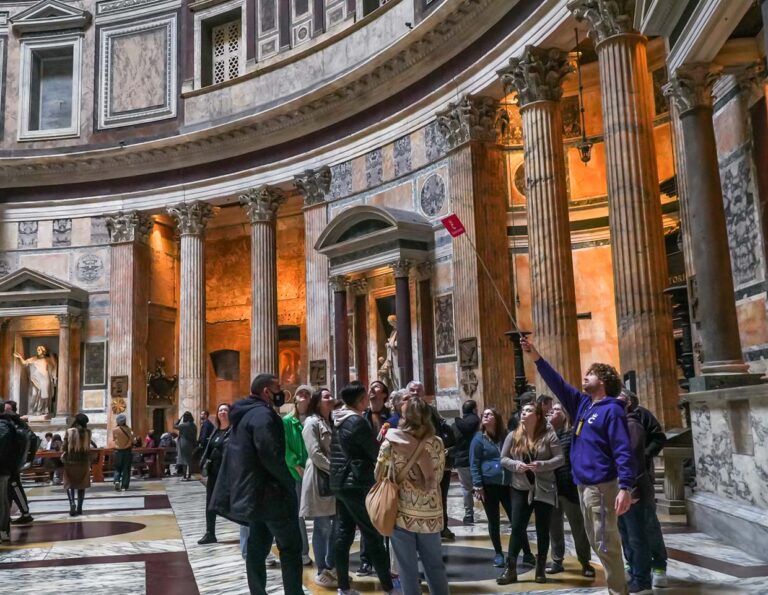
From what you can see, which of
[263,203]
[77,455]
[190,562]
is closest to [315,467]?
[190,562]

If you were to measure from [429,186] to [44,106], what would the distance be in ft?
51.0

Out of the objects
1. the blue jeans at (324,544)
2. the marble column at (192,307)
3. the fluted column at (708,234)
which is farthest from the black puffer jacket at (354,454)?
the marble column at (192,307)

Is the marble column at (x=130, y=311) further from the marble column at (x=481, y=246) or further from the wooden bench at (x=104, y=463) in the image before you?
the marble column at (x=481, y=246)

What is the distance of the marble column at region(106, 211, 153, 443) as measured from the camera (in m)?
24.3

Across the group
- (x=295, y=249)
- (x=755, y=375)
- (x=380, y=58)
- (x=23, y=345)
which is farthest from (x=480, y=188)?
(x=23, y=345)

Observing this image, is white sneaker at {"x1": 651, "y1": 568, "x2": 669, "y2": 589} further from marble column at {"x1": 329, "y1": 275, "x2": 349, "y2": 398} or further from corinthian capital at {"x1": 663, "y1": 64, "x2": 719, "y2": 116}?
marble column at {"x1": 329, "y1": 275, "x2": 349, "y2": 398}

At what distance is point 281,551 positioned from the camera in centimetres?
549

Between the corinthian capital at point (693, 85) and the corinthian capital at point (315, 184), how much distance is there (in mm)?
14268

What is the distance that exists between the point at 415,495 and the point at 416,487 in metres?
0.05

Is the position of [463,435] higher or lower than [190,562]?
higher

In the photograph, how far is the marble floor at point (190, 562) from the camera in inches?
245

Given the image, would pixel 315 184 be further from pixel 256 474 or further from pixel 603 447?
pixel 603 447

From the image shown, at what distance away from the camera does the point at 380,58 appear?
755 inches

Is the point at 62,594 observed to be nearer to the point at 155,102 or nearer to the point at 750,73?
the point at 750,73
